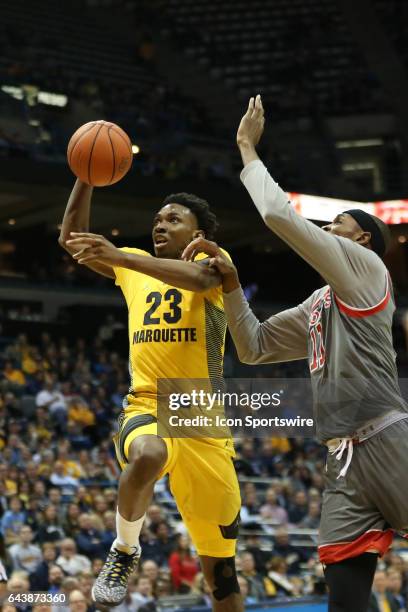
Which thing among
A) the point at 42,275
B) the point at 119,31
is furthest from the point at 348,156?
the point at 42,275

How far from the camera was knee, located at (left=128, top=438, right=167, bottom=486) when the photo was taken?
4984 mm

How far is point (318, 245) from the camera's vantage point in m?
3.91

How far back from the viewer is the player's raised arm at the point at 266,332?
4.72 meters

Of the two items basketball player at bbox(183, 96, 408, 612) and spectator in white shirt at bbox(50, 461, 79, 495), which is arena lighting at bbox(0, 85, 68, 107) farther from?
basketball player at bbox(183, 96, 408, 612)

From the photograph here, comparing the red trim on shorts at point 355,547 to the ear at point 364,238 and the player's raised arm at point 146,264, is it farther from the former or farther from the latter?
the player's raised arm at point 146,264

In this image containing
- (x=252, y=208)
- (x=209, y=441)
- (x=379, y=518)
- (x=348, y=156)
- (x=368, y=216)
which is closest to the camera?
(x=379, y=518)

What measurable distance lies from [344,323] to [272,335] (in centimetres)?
71

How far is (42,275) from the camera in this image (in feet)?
71.7

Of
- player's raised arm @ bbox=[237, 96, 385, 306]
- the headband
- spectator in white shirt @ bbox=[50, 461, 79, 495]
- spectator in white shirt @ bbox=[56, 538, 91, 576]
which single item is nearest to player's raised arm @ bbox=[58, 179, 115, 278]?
player's raised arm @ bbox=[237, 96, 385, 306]

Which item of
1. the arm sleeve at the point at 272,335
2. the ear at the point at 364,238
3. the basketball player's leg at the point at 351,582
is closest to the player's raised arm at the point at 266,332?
the arm sleeve at the point at 272,335

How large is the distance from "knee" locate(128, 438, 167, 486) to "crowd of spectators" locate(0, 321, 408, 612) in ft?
14.2

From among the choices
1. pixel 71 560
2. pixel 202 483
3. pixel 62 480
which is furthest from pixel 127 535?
pixel 62 480

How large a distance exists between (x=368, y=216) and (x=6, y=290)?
17507mm

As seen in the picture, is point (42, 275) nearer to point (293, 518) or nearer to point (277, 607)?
point (293, 518)
